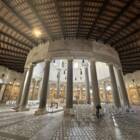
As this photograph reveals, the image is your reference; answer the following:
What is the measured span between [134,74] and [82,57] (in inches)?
784

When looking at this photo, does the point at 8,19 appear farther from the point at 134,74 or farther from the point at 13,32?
the point at 134,74

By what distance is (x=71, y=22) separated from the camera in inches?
500

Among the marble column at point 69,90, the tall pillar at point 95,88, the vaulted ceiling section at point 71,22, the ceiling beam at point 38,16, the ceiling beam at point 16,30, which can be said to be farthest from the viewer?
the tall pillar at point 95,88

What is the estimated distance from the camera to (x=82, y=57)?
47.3 feet

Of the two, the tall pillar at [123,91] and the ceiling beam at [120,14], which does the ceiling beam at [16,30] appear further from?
the tall pillar at [123,91]

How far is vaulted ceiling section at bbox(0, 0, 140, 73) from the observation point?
390 inches

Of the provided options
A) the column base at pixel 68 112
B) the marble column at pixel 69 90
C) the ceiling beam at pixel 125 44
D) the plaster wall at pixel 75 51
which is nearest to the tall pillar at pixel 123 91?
the plaster wall at pixel 75 51

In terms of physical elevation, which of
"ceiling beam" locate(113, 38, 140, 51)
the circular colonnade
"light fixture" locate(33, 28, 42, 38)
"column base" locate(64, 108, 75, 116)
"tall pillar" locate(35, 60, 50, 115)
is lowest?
"column base" locate(64, 108, 75, 116)

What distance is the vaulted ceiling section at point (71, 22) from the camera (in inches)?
390

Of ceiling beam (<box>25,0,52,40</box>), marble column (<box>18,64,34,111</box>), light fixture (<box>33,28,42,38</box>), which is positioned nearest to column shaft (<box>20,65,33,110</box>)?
marble column (<box>18,64,34,111</box>)

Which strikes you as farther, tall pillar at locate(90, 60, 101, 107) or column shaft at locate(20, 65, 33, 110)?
column shaft at locate(20, 65, 33, 110)

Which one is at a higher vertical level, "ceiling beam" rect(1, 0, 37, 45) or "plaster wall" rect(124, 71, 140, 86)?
"ceiling beam" rect(1, 0, 37, 45)

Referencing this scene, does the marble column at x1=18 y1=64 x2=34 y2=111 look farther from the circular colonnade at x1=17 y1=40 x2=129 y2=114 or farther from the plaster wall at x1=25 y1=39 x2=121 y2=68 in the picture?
the plaster wall at x1=25 y1=39 x2=121 y2=68

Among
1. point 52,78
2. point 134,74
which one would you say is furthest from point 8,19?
point 134,74
